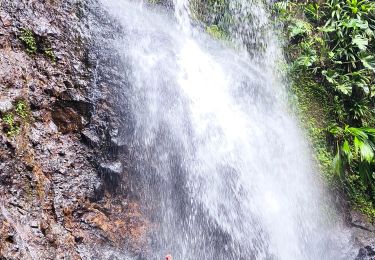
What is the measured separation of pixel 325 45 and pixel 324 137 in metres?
2.01

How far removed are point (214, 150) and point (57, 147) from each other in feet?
7.20

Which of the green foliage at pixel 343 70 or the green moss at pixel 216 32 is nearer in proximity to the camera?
the green foliage at pixel 343 70

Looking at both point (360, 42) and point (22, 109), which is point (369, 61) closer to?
point (360, 42)

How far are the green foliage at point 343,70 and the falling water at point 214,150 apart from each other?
2.00 ft

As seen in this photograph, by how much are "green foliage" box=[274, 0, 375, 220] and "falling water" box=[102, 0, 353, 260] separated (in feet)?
2.00

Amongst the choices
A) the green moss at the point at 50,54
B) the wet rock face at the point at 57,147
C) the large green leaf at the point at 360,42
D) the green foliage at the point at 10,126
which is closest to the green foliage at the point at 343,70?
the large green leaf at the point at 360,42

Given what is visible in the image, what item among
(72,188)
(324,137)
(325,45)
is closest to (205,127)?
(72,188)

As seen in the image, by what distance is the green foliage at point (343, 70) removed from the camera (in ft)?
19.8

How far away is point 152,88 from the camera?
4.74 m

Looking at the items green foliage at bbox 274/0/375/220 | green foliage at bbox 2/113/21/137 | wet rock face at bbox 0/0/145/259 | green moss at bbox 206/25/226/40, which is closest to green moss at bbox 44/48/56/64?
wet rock face at bbox 0/0/145/259

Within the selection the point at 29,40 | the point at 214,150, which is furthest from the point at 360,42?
the point at 29,40

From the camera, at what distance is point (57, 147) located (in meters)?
3.36

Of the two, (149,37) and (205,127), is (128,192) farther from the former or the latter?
(149,37)

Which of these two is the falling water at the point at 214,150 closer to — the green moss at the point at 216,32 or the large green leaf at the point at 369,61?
the green moss at the point at 216,32
